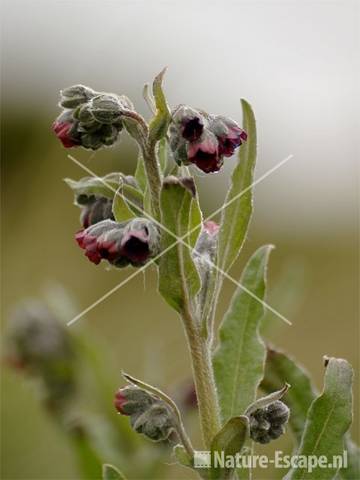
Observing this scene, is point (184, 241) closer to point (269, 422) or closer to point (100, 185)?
point (100, 185)

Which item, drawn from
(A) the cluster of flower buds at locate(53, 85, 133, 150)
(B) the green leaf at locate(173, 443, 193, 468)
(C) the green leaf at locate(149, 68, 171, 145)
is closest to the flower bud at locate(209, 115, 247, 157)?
(C) the green leaf at locate(149, 68, 171, 145)

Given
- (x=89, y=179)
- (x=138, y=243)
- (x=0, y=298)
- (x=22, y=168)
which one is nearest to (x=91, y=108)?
(x=89, y=179)

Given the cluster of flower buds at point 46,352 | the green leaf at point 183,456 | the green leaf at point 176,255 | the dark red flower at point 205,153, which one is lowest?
the cluster of flower buds at point 46,352

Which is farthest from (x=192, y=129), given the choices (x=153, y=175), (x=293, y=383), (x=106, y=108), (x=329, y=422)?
(x=293, y=383)

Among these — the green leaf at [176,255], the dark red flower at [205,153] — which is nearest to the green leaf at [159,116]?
the dark red flower at [205,153]

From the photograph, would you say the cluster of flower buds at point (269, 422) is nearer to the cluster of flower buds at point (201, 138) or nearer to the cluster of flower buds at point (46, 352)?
the cluster of flower buds at point (201, 138)

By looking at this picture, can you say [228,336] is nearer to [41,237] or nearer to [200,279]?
[200,279]

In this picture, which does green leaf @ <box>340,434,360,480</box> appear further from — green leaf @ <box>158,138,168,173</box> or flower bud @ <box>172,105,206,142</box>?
flower bud @ <box>172,105,206,142</box>
